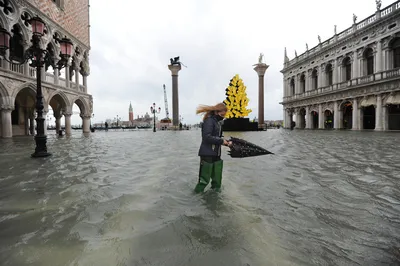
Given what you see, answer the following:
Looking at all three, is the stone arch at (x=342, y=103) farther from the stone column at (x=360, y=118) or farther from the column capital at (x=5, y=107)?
the column capital at (x=5, y=107)

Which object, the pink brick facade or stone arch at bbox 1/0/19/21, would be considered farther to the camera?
the pink brick facade

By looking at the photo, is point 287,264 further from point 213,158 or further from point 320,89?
point 320,89

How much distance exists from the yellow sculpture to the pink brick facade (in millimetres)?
20352

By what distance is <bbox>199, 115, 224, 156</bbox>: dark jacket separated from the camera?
3389mm

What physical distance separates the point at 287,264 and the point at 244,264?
370 millimetres

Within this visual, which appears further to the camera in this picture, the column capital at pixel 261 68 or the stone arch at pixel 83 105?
the column capital at pixel 261 68

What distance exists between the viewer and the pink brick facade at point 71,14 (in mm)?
17078

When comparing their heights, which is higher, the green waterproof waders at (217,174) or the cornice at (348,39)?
the cornice at (348,39)

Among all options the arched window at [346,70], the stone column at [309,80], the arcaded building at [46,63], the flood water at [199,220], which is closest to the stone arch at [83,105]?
the arcaded building at [46,63]

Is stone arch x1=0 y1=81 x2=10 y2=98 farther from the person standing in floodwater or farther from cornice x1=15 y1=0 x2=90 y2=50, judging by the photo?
the person standing in floodwater

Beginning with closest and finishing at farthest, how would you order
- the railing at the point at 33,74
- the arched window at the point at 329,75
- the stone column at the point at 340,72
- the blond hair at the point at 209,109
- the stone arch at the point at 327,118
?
the blond hair at the point at 209,109 → the railing at the point at 33,74 → the stone column at the point at 340,72 → the arched window at the point at 329,75 → the stone arch at the point at 327,118

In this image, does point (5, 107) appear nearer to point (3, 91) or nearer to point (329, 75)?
point (3, 91)

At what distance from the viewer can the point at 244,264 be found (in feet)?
6.07

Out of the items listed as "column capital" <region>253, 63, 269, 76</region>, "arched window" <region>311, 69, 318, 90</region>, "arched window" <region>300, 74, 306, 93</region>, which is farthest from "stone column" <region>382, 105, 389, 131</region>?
"column capital" <region>253, 63, 269, 76</region>
